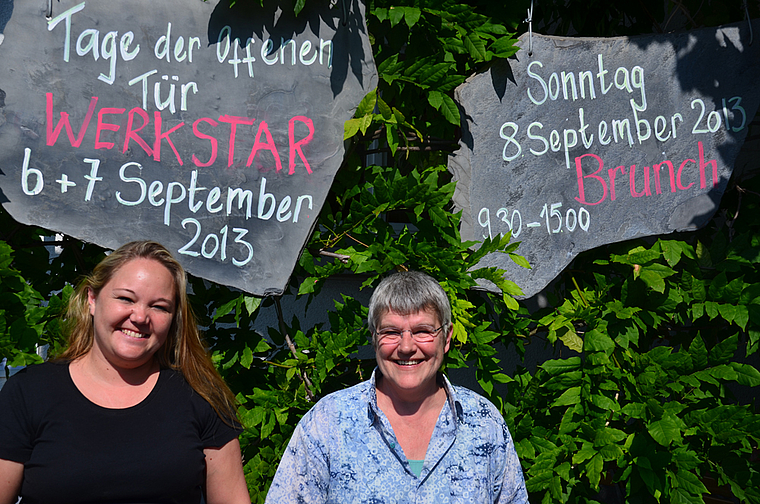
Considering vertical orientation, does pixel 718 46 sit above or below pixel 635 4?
below

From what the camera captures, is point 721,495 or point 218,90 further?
point 721,495

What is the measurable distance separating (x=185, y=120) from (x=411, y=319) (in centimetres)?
113

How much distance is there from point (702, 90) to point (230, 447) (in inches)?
90.2

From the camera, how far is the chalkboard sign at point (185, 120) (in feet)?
6.93

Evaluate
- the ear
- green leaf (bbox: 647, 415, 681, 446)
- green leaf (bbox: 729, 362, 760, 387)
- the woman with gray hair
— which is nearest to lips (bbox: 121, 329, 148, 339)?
the ear

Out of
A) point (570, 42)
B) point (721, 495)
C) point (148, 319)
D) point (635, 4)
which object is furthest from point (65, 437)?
point (721, 495)

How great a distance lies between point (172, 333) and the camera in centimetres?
189

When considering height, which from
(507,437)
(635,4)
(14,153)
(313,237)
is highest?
(635,4)

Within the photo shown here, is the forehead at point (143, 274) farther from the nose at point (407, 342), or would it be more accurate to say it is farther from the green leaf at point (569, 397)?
the green leaf at point (569, 397)

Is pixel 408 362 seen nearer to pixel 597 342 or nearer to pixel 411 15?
pixel 597 342

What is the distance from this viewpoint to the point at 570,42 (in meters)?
2.60

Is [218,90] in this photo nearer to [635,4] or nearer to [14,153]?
[14,153]

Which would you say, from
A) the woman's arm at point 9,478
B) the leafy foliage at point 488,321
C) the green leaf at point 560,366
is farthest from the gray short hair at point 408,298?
the woman's arm at point 9,478

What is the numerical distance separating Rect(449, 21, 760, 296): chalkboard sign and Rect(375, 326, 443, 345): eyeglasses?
844 millimetres
